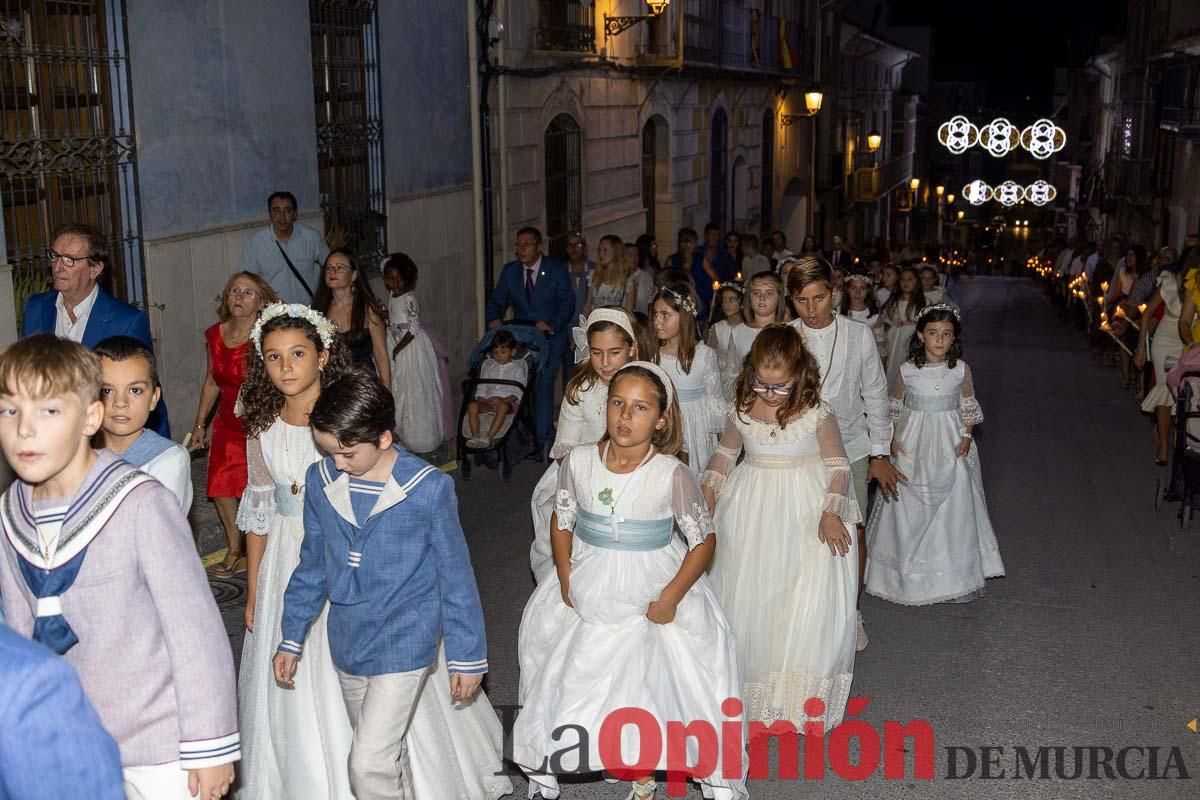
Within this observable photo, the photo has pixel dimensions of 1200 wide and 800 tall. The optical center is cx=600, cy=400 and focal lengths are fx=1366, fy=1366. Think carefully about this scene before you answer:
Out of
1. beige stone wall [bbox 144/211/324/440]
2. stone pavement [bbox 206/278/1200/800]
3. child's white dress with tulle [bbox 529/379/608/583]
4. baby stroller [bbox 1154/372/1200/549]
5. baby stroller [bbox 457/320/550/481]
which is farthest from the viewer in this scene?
baby stroller [bbox 457/320/550/481]

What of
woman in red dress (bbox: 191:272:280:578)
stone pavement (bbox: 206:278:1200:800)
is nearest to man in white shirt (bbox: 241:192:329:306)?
stone pavement (bbox: 206:278:1200:800)

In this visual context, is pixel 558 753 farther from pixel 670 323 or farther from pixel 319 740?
pixel 670 323

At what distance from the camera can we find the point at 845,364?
296 inches

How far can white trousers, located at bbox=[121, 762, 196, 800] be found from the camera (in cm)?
356

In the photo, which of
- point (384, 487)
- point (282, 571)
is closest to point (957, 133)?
point (282, 571)

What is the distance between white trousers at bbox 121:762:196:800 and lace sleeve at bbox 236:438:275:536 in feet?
6.16

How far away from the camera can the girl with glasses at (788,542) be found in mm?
6301

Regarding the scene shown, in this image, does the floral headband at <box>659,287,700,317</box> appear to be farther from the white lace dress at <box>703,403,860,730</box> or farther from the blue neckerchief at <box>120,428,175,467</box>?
the blue neckerchief at <box>120,428,175,467</box>

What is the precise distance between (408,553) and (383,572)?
0.34 feet

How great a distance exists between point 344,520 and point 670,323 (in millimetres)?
3826

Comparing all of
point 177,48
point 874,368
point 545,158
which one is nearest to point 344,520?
point 874,368

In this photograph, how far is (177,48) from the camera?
10.7m

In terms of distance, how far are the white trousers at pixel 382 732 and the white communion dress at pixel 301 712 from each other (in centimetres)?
26

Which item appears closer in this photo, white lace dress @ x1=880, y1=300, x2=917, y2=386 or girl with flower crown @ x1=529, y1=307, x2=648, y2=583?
girl with flower crown @ x1=529, y1=307, x2=648, y2=583
